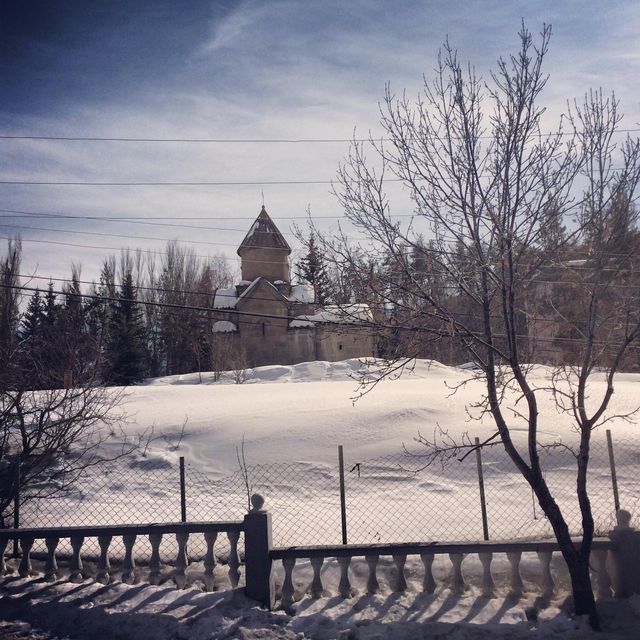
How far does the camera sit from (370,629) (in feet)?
17.7

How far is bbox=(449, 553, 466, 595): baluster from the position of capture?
5961 millimetres

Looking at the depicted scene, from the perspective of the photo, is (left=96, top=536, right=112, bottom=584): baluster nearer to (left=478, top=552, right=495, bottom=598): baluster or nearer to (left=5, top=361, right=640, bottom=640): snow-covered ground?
(left=5, top=361, right=640, bottom=640): snow-covered ground

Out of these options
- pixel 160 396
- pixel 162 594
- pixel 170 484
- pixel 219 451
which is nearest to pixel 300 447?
pixel 219 451

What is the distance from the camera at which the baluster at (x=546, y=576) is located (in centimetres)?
575

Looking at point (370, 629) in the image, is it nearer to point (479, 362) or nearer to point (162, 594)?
point (162, 594)

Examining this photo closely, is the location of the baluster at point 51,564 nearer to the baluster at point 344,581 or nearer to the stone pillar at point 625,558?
the baluster at point 344,581


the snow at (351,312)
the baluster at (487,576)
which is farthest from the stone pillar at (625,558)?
the snow at (351,312)

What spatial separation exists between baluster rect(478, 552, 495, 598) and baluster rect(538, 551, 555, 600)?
0.47 m

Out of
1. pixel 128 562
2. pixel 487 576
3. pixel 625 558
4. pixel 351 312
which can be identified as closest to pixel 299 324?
pixel 128 562

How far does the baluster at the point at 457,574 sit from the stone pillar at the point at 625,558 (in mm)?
1411

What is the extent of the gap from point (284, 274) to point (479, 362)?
114 ft

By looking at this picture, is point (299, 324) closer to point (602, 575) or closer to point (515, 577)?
point (515, 577)

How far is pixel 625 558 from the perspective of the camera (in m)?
5.68

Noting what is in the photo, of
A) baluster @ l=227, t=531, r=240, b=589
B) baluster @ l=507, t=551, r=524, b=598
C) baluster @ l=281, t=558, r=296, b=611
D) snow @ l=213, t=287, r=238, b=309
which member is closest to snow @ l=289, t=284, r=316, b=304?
baluster @ l=227, t=531, r=240, b=589
